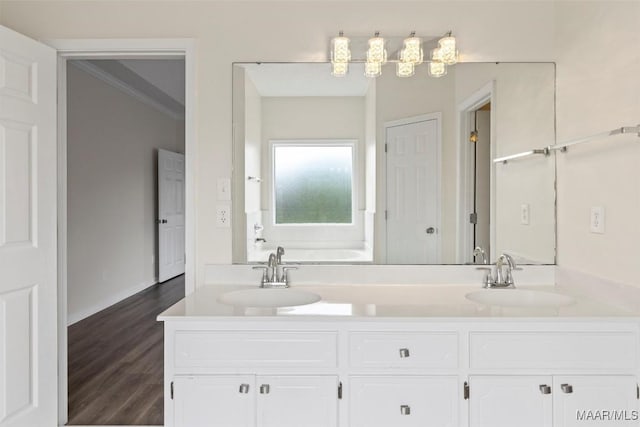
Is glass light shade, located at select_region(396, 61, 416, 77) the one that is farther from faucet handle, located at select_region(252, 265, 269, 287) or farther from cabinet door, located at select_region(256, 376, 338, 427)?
cabinet door, located at select_region(256, 376, 338, 427)

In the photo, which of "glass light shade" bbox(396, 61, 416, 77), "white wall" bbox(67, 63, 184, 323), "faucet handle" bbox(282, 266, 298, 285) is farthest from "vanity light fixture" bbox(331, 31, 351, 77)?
"white wall" bbox(67, 63, 184, 323)

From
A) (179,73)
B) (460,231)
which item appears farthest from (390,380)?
(179,73)

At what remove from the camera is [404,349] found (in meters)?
1.63

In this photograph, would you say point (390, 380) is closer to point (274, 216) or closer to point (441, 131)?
point (274, 216)

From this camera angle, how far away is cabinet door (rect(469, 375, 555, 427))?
1625 mm

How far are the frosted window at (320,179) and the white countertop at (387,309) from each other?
1.47 feet

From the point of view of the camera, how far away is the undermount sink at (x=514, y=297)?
79.3 inches

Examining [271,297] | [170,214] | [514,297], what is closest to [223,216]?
[271,297]

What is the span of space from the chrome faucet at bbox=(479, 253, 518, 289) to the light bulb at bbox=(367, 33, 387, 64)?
114cm

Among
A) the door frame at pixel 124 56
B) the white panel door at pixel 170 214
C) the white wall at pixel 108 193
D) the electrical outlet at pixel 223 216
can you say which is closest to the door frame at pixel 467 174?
the electrical outlet at pixel 223 216

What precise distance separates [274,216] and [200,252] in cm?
42

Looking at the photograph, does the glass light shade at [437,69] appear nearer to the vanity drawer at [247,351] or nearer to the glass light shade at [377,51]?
the glass light shade at [377,51]

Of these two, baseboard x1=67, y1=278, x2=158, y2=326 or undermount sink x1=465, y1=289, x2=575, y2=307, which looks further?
baseboard x1=67, y1=278, x2=158, y2=326

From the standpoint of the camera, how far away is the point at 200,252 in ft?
7.40
